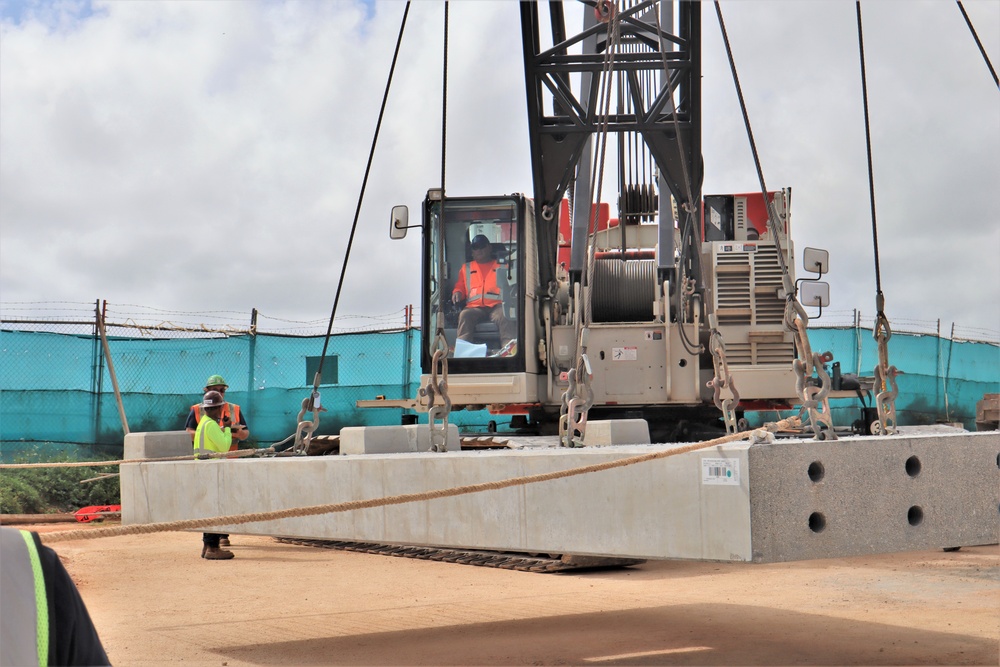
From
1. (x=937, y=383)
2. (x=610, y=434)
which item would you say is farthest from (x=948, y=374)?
(x=610, y=434)

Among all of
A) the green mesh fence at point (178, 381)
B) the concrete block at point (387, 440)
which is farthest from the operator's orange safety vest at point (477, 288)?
the green mesh fence at point (178, 381)

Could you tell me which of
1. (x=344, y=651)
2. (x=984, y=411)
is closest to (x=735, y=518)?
(x=344, y=651)

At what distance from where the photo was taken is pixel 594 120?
35.6 ft

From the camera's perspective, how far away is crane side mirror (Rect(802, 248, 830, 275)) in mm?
10086

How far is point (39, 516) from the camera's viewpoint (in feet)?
49.1

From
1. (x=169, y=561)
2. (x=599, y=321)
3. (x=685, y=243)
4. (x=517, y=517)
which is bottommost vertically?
(x=169, y=561)

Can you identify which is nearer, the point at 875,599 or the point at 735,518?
the point at 735,518

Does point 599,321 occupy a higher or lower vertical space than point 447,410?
higher

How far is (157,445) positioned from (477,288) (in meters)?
3.79

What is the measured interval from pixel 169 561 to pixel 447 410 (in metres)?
6.69

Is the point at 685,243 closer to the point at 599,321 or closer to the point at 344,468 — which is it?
the point at 599,321

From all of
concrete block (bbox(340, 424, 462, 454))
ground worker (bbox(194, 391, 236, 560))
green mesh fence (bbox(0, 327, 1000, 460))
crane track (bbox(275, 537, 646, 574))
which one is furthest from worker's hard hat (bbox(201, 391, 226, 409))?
green mesh fence (bbox(0, 327, 1000, 460))

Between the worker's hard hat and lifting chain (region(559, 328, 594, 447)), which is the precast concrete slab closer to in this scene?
lifting chain (region(559, 328, 594, 447))

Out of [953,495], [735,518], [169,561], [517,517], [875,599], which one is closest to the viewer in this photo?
[735,518]
